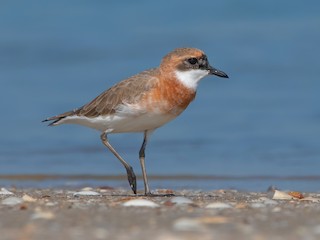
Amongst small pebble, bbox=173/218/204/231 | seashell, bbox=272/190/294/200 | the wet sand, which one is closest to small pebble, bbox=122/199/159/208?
the wet sand

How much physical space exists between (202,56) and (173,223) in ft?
12.7

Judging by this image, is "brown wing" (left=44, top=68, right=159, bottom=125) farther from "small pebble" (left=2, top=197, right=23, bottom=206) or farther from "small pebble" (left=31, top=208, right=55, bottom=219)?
"small pebble" (left=31, top=208, right=55, bottom=219)

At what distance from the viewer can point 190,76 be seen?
10023mm

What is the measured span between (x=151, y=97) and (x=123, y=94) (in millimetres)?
354

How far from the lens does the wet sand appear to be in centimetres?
602

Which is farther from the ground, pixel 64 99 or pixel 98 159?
pixel 64 99

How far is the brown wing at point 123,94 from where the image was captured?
32.1ft

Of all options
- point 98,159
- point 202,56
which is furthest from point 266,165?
point 202,56

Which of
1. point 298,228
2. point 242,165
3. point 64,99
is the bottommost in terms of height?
point 298,228

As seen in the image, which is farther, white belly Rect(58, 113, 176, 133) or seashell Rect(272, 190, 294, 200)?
white belly Rect(58, 113, 176, 133)

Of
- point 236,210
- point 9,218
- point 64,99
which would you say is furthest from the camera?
point 64,99

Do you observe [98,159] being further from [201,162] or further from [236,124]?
[236,124]

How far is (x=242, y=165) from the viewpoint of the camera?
14.4 m

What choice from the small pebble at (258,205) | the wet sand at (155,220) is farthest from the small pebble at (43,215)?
the small pebble at (258,205)
